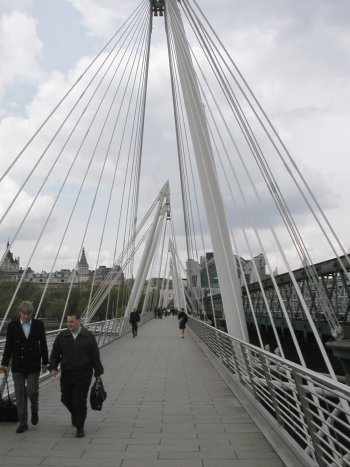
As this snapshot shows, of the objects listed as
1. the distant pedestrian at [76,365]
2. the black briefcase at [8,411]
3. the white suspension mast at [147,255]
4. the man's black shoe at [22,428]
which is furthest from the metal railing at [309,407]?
the white suspension mast at [147,255]

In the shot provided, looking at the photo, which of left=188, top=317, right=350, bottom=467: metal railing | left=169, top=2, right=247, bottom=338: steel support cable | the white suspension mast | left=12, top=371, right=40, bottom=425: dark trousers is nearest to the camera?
left=188, top=317, right=350, bottom=467: metal railing

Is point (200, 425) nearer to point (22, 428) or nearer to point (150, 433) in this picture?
point (150, 433)

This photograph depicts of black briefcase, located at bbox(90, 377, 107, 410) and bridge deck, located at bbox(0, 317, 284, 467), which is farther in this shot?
black briefcase, located at bbox(90, 377, 107, 410)

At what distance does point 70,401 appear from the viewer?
5242mm

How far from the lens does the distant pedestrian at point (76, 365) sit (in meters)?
5.14

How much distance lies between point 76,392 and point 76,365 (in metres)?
0.26

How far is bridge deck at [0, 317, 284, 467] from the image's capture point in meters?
4.32

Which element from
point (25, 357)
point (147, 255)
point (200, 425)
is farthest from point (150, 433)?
point (147, 255)

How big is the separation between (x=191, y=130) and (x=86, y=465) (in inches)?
358

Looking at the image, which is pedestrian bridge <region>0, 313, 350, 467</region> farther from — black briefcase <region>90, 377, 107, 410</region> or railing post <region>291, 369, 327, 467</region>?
black briefcase <region>90, 377, 107, 410</region>

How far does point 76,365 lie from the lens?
17.1ft

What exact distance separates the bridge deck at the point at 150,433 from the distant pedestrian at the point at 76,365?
10.7 inches

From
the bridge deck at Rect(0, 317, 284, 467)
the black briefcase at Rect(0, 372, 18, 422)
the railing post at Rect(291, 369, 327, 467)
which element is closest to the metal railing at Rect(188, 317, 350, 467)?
the railing post at Rect(291, 369, 327, 467)

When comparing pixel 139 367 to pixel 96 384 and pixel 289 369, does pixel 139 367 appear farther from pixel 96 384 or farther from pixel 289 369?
pixel 289 369
